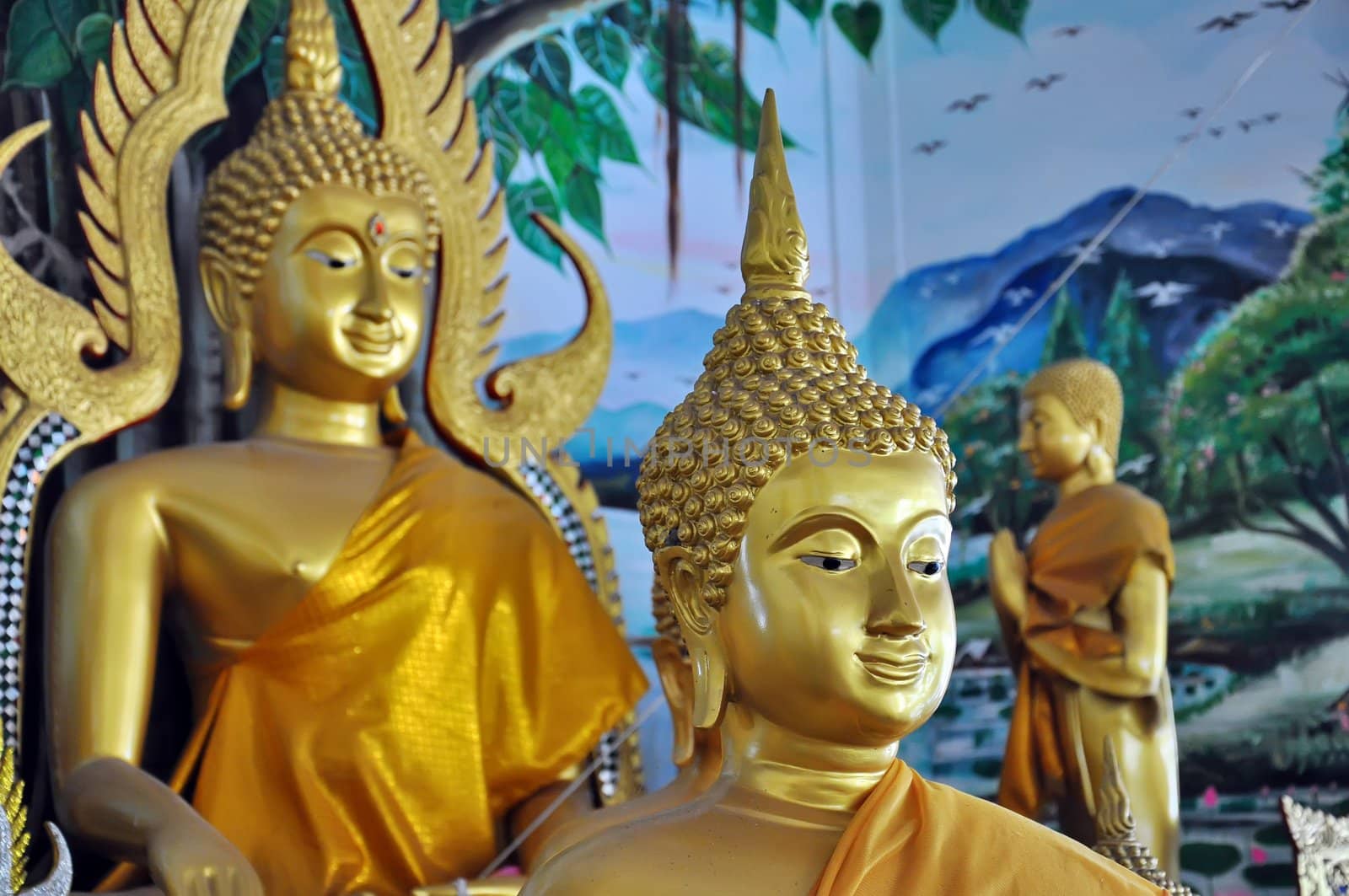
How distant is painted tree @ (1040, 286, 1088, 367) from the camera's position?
477 centimetres

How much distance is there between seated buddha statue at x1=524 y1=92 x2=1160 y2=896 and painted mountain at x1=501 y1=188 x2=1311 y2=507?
2399 millimetres

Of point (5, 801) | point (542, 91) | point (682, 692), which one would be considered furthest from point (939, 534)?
point (542, 91)

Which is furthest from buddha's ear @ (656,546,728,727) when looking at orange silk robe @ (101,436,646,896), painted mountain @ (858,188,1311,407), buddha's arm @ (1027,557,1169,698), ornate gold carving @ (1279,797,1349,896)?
painted mountain @ (858,188,1311,407)

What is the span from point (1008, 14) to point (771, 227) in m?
3.19

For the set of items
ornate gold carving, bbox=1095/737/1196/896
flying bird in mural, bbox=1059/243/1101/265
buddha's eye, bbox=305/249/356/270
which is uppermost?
buddha's eye, bbox=305/249/356/270

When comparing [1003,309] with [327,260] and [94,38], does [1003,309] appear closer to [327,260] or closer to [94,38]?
[327,260]

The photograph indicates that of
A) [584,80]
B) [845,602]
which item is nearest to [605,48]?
[584,80]

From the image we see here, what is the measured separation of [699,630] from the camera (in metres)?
1.92

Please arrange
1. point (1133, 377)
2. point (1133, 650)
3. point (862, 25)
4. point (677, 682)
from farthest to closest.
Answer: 1. point (862, 25)
2. point (1133, 377)
3. point (1133, 650)
4. point (677, 682)

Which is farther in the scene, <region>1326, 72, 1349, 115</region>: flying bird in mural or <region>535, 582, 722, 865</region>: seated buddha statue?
<region>1326, 72, 1349, 115</region>: flying bird in mural

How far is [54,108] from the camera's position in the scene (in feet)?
11.9

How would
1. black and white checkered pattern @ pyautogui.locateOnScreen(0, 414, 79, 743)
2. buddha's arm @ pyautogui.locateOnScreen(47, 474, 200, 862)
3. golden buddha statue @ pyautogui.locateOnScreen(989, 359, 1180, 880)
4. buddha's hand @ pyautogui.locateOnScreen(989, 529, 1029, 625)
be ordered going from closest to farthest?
buddha's arm @ pyautogui.locateOnScreen(47, 474, 200, 862) → black and white checkered pattern @ pyautogui.locateOnScreen(0, 414, 79, 743) → golden buddha statue @ pyautogui.locateOnScreen(989, 359, 1180, 880) → buddha's hand @ pyautogui.locateOnScreen(989, 529, 1029, 625)

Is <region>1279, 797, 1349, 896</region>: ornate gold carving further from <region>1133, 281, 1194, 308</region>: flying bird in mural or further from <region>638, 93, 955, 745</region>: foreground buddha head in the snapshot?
<region>1133, 281, 1194, 308</region>: flying bird in mural

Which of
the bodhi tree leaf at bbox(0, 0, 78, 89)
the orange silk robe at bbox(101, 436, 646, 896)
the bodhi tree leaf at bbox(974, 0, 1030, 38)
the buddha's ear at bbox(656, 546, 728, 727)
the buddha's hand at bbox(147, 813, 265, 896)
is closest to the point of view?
the buddha's ear at bbox(656, 546, 728, 727)
